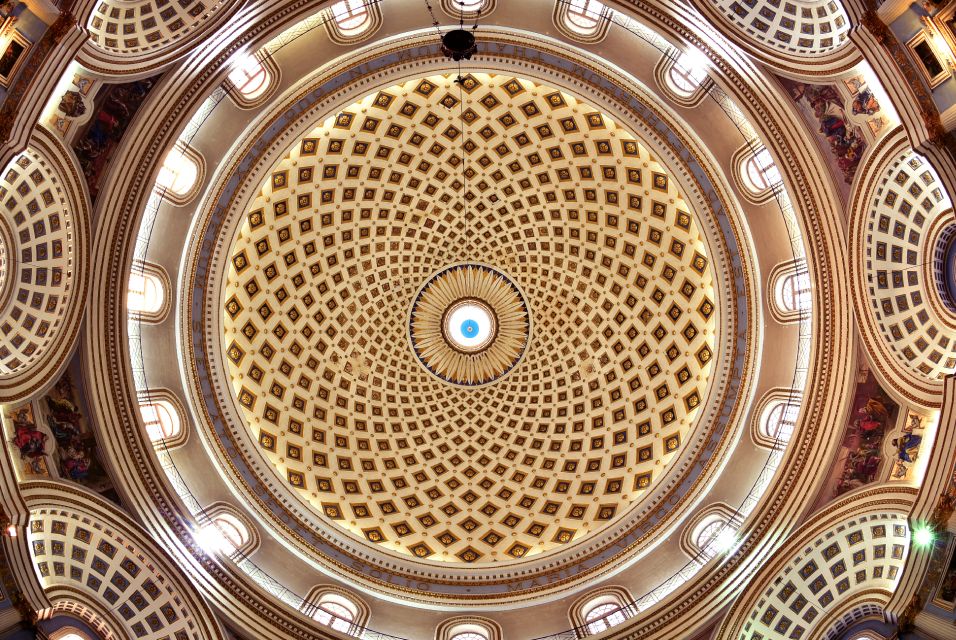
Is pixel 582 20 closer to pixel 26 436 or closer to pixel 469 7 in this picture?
pixel 469 7

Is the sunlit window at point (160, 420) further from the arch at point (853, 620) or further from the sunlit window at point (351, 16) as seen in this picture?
the arch at point (853, 620)

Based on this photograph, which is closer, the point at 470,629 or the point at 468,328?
the point at 470,629

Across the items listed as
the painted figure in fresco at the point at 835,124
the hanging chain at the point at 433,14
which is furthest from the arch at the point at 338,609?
the painted figure in fresco at the point at 835,124

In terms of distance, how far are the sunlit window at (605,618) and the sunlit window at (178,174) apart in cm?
1744

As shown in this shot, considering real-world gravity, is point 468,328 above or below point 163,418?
above

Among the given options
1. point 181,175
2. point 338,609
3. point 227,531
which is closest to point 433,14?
point 181,175

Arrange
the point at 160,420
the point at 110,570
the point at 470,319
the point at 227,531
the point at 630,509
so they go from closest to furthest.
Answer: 1. the point at 110,570
2. the point at 160,420
3. the point at 227,531
4. the point at 630,509
5. the point at 470,319

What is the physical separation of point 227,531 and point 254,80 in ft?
43.7

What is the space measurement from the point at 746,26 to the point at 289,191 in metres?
15.1

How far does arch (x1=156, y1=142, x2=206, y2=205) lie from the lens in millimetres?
20547

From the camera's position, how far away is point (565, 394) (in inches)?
1135

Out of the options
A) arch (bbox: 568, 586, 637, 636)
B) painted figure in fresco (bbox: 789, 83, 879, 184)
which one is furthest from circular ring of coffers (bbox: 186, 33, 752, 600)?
painted figure in fresco (bbox: 789, 83, 879, 184)

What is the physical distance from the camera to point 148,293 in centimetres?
2130

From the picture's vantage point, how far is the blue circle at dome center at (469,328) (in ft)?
94.2
